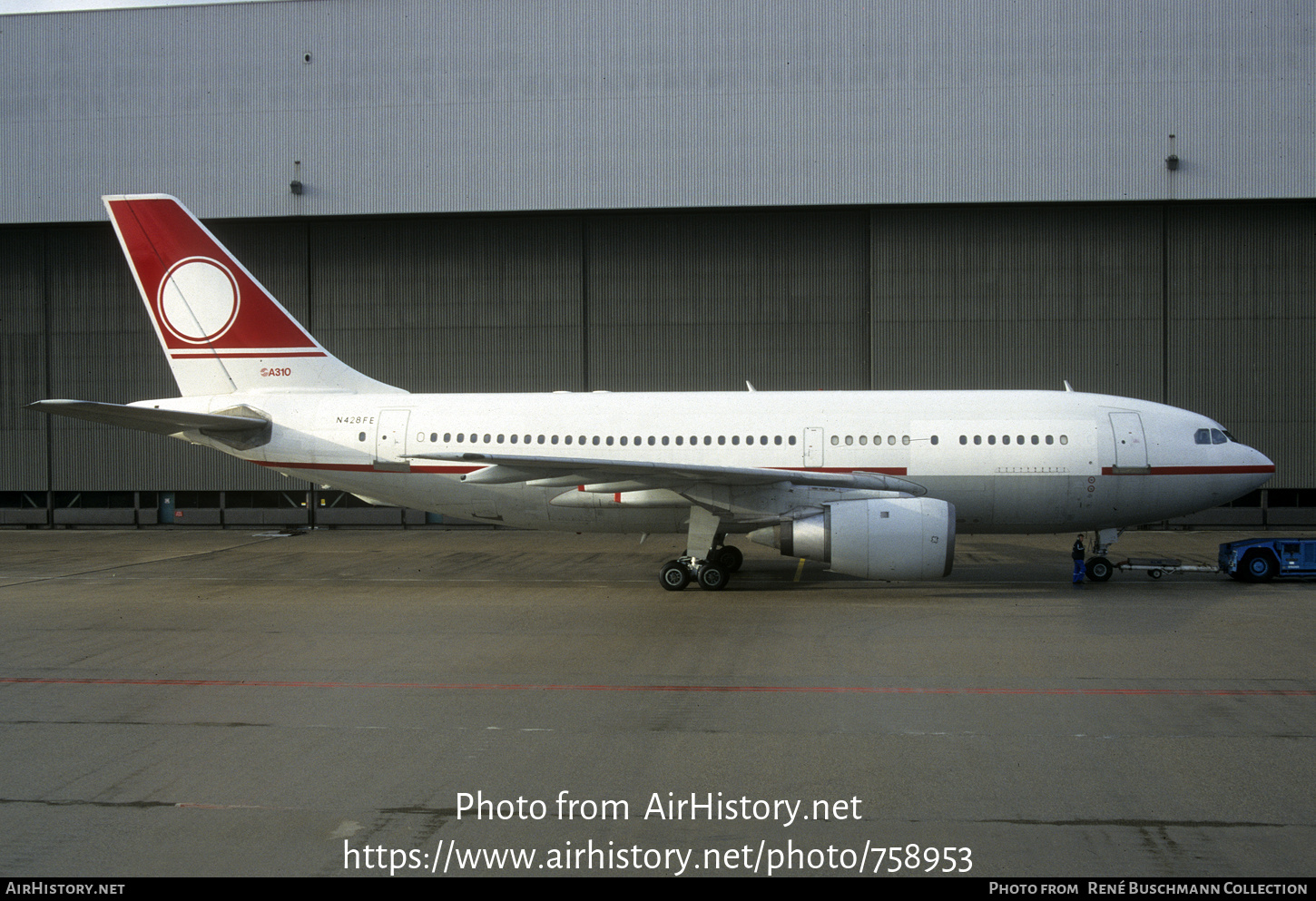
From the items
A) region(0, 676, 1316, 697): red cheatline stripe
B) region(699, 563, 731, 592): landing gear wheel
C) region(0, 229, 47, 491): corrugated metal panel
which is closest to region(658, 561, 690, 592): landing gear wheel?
region(699, 563, 731, 592): landing gear wheel

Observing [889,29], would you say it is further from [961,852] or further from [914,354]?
[961,852]

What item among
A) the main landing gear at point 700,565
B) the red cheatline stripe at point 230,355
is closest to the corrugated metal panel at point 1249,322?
the main landing gear at point 700,565

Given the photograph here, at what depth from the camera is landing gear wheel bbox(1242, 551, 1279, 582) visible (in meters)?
15.4

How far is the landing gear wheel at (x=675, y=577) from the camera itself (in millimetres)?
15195

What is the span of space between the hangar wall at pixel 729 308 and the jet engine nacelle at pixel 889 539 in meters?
12.3

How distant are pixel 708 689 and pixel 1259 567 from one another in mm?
11667

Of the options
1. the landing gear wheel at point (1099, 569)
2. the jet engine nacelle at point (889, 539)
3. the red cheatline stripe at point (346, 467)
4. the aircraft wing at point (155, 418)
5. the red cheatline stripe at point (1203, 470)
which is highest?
the aircraft wing at point (155, 418)

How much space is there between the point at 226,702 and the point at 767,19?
22726mm

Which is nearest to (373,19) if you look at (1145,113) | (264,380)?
(264,380)

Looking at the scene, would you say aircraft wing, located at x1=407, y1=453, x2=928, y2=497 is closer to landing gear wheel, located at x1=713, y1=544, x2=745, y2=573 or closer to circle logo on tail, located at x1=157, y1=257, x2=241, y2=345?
landing gear wheel, located at x1=713, y1=544, x2=745, y2=573

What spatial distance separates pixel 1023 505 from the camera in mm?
15547

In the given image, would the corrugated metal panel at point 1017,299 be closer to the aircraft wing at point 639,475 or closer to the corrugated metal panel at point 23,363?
the aircraft wing at point 639,475

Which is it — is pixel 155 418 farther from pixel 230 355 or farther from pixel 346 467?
pixel 346 467

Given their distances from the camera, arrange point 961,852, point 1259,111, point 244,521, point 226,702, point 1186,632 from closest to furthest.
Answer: point 961,852
point 226,702
point 1186,632
point 1259,111
point 244,521
